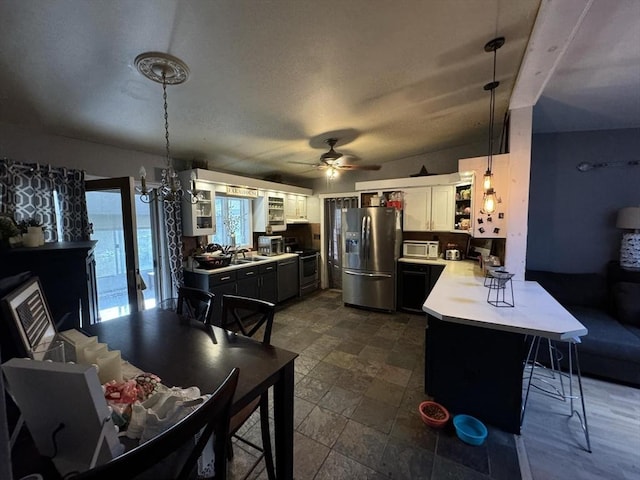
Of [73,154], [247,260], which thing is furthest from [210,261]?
[73,154]

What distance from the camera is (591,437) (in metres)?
1.85

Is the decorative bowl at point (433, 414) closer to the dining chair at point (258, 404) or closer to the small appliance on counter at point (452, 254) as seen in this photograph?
the dining chair at point (258, 404)

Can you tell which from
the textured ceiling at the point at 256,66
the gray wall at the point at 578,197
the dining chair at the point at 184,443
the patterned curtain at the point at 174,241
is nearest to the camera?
the dining chair at the point at 184,443

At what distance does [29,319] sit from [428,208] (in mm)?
4404

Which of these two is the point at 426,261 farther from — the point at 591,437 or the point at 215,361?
the point at 215,361

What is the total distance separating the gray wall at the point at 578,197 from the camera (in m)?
3.04

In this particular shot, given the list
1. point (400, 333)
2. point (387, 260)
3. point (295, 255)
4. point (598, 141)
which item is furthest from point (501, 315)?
point (295, 255)

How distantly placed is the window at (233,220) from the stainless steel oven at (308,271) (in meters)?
1.02

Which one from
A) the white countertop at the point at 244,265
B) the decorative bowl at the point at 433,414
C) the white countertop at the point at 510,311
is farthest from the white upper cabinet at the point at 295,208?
the decorative bowl at the point at 433,414

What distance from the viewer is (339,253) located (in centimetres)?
534

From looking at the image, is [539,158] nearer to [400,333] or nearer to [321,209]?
[400,333]

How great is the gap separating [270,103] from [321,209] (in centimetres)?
313

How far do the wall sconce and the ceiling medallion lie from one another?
4.35m

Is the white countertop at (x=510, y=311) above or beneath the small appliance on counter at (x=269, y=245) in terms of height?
beneath
